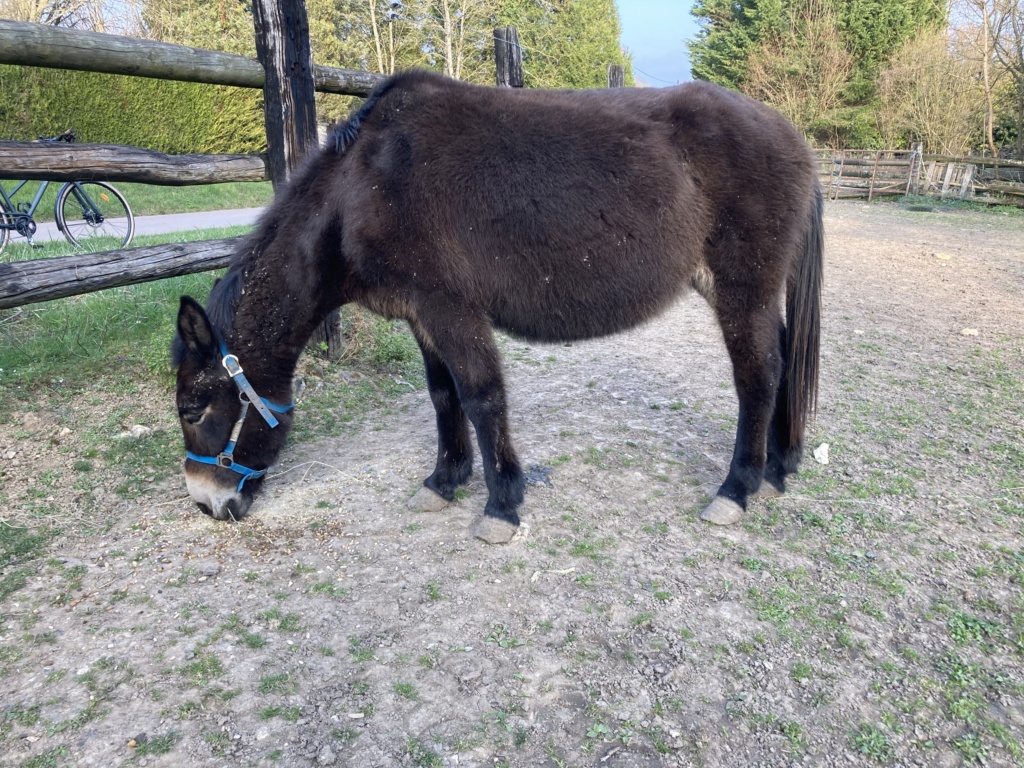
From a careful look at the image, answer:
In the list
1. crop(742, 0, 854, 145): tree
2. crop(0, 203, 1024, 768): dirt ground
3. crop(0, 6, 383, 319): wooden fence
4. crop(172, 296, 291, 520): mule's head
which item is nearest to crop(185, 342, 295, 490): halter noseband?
crop(172, 296, 291, 520): mule's head

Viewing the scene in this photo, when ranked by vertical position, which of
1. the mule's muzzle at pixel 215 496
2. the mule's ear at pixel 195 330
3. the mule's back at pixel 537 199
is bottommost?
the mule's muzzle at pixel 215 496

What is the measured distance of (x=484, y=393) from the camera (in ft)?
10.4

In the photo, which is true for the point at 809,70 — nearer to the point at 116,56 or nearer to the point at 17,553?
the point at 116,56

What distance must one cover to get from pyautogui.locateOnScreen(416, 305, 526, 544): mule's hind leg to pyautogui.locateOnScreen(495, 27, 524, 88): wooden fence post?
18.9 ft

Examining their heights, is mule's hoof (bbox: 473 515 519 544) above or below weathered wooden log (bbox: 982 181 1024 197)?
below

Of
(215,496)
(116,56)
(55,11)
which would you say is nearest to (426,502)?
(215,496)

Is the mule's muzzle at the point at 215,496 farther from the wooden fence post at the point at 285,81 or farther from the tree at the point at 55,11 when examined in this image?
the tree at the point at 55,11

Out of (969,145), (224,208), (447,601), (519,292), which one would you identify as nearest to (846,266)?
(519,292)

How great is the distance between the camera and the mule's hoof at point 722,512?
334cm

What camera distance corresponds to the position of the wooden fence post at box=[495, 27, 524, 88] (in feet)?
25.8

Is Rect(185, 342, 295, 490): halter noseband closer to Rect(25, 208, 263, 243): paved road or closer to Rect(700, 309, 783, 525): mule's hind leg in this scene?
Rect(700, 309, 783, 525): mule's hind leg

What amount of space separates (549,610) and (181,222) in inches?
492

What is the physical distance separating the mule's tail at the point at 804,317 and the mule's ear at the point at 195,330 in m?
2.97

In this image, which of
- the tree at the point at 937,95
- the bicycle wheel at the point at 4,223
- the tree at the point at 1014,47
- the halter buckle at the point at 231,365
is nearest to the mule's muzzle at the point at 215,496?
the halter buckle at the point at 231,365
